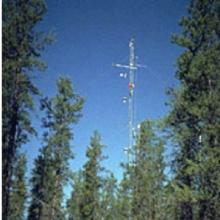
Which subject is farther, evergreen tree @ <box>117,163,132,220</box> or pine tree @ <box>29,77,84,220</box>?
evergreen tree @ <box>117,163,132,220</box>

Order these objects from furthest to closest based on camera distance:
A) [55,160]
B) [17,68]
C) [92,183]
A: [92,183], [55,160], [17,68]

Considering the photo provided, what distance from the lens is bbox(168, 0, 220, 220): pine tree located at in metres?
17.1

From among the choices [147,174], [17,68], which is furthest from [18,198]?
[17,68]

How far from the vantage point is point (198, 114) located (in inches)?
707

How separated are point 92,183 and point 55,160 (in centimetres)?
963

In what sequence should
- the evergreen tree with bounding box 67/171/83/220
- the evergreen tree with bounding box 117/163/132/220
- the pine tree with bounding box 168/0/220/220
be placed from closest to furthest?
the pine tree with bounding box 168/0/220/220 < the evergreen tree with bounding box 117/163/132/220 < the evergreen tree with bounding box 67/171/83/220

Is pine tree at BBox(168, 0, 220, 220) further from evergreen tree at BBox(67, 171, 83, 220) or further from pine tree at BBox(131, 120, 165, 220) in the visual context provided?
evergreen tree at BBox(67, 171, 83, 220)

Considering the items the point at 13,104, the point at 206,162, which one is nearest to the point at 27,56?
the point at 13,104

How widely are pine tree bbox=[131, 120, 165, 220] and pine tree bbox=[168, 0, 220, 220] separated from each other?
47.5 feet

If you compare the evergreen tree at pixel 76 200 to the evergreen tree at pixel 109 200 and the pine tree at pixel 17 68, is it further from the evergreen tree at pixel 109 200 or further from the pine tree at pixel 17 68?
the pine tree at pixel 17 68

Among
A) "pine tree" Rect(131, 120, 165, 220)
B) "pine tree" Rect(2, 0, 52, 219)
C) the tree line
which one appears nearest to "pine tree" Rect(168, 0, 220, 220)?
the tree line

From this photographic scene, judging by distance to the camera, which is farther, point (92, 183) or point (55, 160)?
point (92, 183)

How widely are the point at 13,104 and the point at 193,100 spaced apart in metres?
6.90

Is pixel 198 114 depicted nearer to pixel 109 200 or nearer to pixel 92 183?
pixel 92 183
